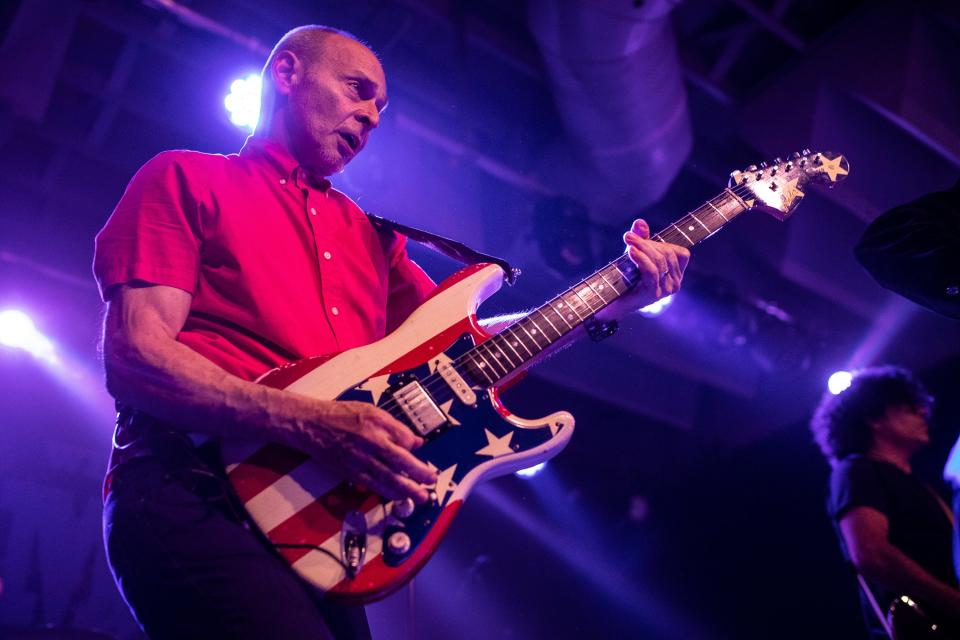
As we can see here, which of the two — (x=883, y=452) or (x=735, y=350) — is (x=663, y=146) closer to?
(x=883, y=452)

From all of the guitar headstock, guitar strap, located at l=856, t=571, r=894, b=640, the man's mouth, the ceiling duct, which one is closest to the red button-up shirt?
the man's mouth

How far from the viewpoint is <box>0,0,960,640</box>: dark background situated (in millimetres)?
4902

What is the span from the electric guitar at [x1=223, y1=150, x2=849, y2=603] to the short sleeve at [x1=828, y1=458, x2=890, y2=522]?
218 centimetres

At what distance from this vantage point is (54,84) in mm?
4977

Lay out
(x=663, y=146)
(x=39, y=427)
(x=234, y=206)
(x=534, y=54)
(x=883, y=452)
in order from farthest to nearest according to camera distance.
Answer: (x=39, y=427), (x=534, y=54), (x=663, y=146), (x=883, y=452), (x=234, y=206)

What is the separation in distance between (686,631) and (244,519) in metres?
6.95

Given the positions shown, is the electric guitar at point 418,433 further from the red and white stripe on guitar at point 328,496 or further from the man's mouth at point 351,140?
the man's mouth at point 351,140

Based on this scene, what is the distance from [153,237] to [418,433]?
0.83 m

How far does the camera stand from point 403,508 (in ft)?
5.25

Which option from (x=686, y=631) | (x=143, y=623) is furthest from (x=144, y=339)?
(x=686, y=631)

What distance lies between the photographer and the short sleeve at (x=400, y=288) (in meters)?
2.53

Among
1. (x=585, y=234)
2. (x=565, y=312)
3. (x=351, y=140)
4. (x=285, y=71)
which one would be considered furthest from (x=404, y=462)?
(x=585, y=234)

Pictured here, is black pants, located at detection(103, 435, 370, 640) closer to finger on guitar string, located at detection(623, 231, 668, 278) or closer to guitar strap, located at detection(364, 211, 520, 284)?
guitar strap, located at detection(364, 211, 520, 284)

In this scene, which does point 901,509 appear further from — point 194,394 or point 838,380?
point 838,380
